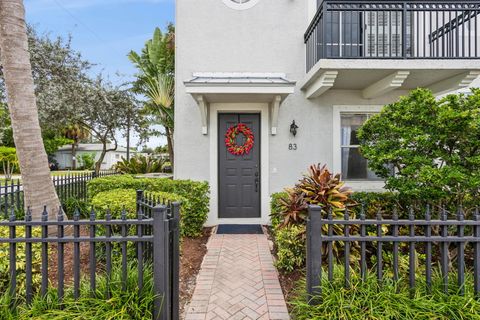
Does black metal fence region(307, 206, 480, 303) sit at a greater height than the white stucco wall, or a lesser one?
Answer: lesser

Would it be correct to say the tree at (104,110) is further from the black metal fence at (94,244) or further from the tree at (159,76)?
the black metal fence at (94,244)

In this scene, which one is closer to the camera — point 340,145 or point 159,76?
point 340,145

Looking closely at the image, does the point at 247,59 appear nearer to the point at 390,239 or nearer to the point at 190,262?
the point at 190,262

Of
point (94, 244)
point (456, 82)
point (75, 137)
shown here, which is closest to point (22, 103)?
point (94, 244)

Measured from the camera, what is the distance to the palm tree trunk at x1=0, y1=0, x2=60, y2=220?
379 cm

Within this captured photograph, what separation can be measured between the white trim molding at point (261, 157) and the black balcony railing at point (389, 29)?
165cm

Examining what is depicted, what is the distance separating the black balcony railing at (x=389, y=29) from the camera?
4996mm

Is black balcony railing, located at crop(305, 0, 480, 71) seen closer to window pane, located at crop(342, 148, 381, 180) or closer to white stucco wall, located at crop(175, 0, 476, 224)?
white stucco wall, located at crop(175, 0, 476, 224)

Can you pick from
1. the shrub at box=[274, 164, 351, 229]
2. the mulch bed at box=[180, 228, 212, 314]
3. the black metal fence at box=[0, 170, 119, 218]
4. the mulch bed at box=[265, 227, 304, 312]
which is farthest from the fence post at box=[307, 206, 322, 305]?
the black metal fence at box=[0, 170, 119, 218]

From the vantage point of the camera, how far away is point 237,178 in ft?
21.2

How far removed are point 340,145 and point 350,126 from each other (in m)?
0.53

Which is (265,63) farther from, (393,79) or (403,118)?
(403,118)

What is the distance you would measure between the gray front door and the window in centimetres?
207

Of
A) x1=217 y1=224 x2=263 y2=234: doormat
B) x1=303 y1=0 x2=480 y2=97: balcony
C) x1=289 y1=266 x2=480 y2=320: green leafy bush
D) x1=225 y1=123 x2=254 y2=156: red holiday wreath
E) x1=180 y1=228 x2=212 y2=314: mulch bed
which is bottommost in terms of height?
x1=180 y1=228 x2=212 y2=314: mulch bed
